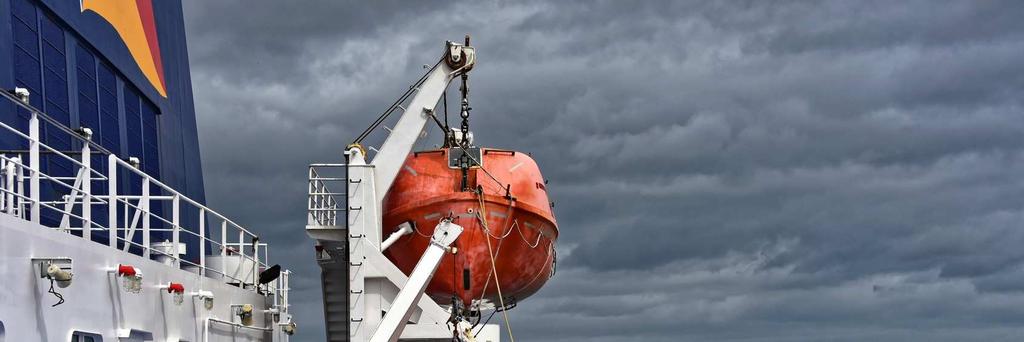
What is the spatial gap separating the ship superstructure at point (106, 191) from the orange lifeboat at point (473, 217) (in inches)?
83.6

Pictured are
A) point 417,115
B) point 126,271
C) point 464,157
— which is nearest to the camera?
point 126,271

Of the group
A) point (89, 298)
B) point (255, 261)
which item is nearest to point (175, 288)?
point (89, 298)

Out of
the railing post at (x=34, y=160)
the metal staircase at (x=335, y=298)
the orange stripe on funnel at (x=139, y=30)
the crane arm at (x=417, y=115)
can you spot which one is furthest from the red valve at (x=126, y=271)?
the metal staircase at (x=335, y=298)

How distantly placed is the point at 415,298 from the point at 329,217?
274 centimetres

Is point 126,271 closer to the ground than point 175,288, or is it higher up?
closer to the ground

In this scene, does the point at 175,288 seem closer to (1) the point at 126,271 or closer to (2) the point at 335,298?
(1) the point at 126,271

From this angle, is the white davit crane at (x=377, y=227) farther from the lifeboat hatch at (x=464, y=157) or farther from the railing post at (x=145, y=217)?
the railing post at (x=145, y=217)

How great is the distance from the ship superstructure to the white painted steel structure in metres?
0.02

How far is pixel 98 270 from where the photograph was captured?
1052cm

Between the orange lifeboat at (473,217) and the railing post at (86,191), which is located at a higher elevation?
the orange lifeboat at (473,217)

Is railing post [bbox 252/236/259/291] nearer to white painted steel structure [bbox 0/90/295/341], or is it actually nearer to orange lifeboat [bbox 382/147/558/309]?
white painted steel structure [bbox 0/90/295/341]

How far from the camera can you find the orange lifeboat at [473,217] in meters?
18.6

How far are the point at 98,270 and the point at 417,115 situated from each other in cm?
763

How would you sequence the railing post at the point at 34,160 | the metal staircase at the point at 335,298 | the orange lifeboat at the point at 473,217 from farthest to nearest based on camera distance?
the metal staircase at the point at 335,298 < the orange lifeboat at the point at 473,217 < the railing post at the point at 34,160
